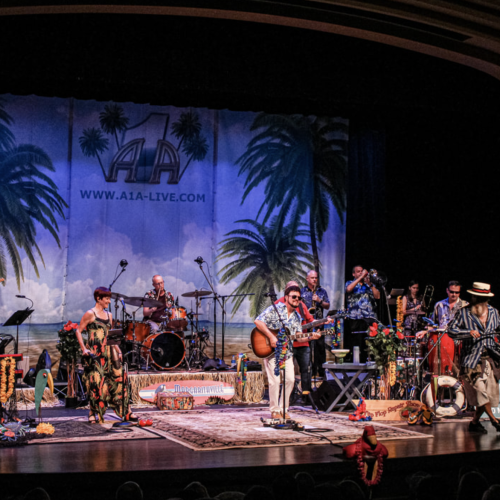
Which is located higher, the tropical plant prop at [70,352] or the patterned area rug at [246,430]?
the tropical plant prop at [70,352]

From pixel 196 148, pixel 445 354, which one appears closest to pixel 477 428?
pixel 445 354

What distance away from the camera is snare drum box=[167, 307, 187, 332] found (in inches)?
448

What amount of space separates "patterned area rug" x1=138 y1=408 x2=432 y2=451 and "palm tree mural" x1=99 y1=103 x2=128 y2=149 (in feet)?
17.6

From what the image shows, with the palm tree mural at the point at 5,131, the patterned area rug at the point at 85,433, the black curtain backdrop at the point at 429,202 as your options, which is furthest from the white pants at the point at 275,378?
the palm tree mural at the point at 5,131

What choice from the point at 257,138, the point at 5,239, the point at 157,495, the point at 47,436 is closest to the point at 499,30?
the point at 157,495

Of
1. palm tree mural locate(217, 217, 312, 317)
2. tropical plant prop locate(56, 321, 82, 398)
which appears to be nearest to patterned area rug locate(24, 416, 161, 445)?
tropical plant prop locate(56, 321, 82, 398)

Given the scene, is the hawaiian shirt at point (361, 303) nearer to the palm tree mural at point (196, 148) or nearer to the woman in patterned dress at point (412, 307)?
the woman in patterned dress at point (412, 307)

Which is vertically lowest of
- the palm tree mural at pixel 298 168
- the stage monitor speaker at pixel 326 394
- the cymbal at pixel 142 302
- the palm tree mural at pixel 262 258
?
the stage monitor speaker at pixel 326 394

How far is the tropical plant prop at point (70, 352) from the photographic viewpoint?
10289mm

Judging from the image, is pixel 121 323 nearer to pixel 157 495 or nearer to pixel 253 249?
pixel 253 249

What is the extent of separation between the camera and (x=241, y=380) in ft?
36.5

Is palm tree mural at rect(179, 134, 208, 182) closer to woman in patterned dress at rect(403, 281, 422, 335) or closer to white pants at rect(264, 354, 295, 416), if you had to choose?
woman in patterned dress at rect(403, 281, 422, 335)

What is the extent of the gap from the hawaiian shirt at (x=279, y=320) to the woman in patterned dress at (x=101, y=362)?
5.77ft

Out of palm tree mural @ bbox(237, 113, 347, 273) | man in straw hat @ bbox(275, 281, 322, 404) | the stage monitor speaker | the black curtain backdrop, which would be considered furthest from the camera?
palm tree mural @ bbox(237, 113, 347, 273)
